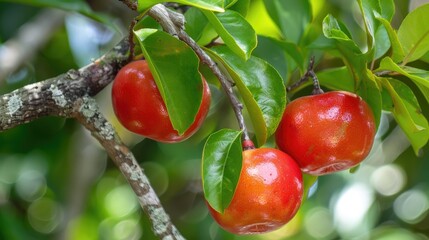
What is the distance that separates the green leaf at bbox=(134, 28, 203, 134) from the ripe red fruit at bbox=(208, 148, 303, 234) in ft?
0.37

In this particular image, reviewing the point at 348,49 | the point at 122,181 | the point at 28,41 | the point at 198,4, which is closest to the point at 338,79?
the point at 348,49

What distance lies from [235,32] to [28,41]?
109cm

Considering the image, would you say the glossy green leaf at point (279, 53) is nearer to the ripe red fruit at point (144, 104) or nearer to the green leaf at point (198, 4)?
the ripe red fruit at point (144, 104)

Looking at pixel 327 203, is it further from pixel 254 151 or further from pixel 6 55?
pixel 254 151

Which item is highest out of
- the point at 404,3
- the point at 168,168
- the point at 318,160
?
the point at 318,160

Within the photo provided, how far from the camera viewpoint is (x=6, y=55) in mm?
1999

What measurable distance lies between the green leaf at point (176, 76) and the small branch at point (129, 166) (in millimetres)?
128

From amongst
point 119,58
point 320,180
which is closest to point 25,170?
point 320,180

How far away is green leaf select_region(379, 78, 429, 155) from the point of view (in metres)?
1.24

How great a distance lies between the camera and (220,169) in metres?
1.12

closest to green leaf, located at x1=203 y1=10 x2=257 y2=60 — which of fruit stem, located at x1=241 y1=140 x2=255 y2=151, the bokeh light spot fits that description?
fruit stem, located at x1=241 y1=140 x2=255 y2=151

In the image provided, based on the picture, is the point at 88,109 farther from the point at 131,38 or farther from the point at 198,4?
the point at 198,4

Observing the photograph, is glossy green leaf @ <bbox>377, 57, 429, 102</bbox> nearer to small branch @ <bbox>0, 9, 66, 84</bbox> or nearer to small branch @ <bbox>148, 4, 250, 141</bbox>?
small branch @ <bbox>148, 4, 250, 141</bbox>

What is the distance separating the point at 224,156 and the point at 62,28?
55.3 inches
